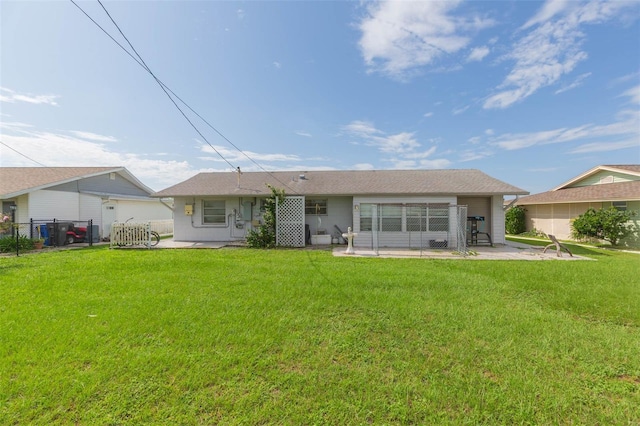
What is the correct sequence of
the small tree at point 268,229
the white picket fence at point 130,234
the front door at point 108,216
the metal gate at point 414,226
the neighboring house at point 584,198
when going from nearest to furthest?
the white picket fence at point 130,234
the small tree at point 268,229
the metal gate at point 414,226
the neighboring house at point 584,198
the front door at point 108,216

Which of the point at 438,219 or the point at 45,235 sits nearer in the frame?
the point at 438,219

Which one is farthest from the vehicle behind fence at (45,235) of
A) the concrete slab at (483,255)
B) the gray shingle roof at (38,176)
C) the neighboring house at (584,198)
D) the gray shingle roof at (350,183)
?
the neighboring house at (584,198)

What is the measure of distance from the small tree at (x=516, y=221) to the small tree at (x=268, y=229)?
17.3 metres

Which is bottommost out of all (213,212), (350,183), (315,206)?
(213,212)

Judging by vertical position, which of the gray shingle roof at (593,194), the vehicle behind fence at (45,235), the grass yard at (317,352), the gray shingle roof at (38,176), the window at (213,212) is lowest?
the grass yard at (317,352)

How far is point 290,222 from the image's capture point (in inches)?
467

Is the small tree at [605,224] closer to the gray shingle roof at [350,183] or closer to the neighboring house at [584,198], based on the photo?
the neighboring house at [584,198]

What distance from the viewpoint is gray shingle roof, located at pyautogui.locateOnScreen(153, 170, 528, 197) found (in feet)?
38.7

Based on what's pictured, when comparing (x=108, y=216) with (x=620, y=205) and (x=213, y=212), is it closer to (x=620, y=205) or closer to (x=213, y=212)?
(x=213, y=212)

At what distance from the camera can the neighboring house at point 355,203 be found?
11.7m

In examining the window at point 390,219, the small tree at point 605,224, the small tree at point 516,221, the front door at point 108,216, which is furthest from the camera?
the small tree at point 516,221

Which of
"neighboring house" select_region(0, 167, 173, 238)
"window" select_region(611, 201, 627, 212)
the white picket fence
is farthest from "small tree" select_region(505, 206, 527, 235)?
"neighboring house" select_region(0, 167, 173, 238)

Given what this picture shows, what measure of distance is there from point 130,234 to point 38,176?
880cm

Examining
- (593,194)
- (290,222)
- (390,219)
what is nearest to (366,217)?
(390,219)
